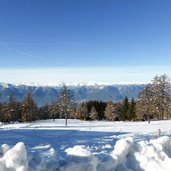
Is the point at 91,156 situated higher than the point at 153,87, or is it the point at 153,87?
the point at 153,87

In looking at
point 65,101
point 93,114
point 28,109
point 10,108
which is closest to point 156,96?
point 65,101

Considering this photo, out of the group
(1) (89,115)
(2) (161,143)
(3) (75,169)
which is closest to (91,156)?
(3) (75,169)

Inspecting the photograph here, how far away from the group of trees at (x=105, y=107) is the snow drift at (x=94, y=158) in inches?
2499

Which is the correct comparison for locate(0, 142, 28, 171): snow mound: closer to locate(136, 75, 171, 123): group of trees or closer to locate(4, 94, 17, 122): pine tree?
locate(136, 75, 171, 123): group of trees

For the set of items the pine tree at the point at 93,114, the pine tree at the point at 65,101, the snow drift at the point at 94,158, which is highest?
the pine tree at the point at 65,101

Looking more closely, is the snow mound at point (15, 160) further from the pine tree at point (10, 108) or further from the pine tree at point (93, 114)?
the pine tree at point (93, 114)

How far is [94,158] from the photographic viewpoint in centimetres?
962

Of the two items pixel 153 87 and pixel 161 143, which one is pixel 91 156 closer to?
pixel 161 143

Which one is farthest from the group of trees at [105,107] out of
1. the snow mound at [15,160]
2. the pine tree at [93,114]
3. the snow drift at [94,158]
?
the snow mound at [15,160]

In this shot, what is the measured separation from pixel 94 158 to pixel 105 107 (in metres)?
120

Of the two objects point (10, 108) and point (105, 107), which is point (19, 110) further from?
point (105, 107)

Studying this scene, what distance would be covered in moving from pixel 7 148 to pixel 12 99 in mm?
89201

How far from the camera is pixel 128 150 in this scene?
1054 cm

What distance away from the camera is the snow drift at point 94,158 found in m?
8.43
